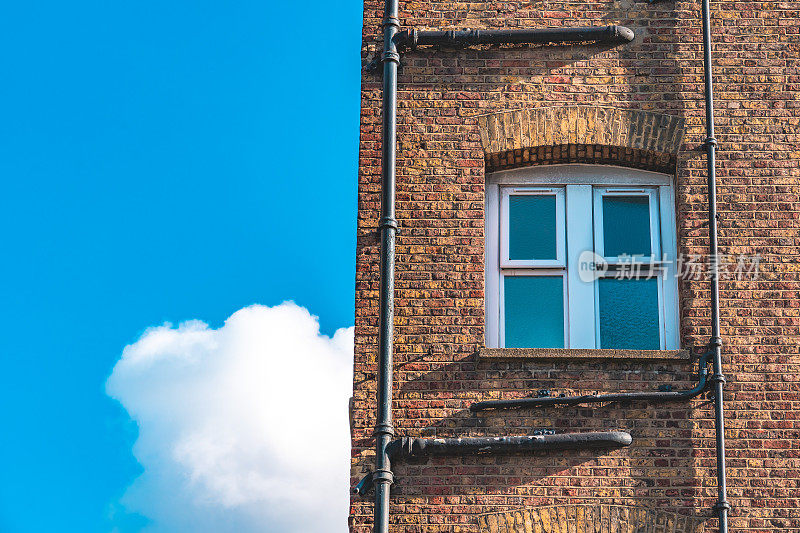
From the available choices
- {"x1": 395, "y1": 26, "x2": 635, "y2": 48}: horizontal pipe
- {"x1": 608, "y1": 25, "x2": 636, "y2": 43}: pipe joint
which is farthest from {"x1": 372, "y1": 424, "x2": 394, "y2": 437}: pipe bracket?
{"x1": 608, "y1": 25, "x2": 636, "y2": 43}: pipe joint

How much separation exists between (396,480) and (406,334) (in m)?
1.32

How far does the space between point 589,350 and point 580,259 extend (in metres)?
Answer: 1.09

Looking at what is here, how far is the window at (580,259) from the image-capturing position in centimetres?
1095

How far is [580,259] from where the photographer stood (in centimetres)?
1116

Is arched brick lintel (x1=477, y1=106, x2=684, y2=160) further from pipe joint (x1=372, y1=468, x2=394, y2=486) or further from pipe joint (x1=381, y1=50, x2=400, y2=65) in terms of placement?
pipe joint (x1=372, y1=468, x2=394, y2=486)

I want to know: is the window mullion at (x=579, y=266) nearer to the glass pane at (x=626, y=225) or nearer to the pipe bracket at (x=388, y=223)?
the glass pane at (x=626, y=225)

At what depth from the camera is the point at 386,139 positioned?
11133 millimetres

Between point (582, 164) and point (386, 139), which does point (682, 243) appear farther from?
point (386, 139)

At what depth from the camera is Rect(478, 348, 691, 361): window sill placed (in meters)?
10.4

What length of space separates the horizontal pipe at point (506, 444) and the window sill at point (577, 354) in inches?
26.7

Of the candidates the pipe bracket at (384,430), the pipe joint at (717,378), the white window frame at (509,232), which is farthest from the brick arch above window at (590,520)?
the white window frame at (509,232)

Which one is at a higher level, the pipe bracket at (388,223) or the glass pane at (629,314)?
the pipe bracket at (388,223)

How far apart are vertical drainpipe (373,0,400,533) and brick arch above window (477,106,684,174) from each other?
913 mm

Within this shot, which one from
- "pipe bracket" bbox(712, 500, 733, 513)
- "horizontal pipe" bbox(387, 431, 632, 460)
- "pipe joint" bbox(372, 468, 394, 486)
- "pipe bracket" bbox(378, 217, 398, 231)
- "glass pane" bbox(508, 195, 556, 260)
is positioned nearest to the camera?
"pipe bracket" bbox(712, 500, 733, 513)
